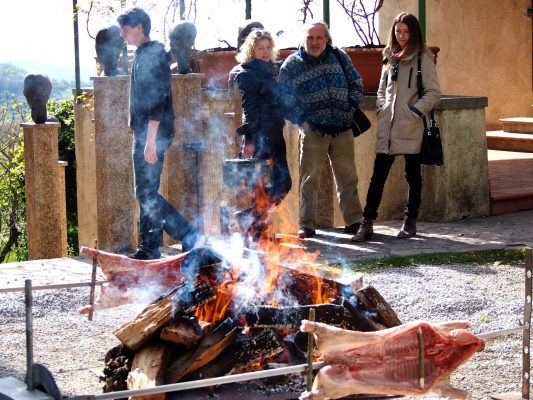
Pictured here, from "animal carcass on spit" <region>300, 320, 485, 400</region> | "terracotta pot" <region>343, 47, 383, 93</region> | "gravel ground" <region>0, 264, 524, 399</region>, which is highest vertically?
"terracotta pot" <region>343, 47, 383, 93</region>

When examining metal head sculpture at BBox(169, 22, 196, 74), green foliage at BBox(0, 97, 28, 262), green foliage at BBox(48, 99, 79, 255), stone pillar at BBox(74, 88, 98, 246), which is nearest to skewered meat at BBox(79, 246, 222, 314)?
metal head sculpture at BBox(169, 22, 196, 74)

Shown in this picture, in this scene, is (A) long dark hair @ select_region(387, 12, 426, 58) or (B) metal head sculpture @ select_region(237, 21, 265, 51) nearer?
(A) long dark hair @ select_region(387, 12, 426, 58)

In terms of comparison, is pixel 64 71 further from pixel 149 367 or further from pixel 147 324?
pixel 149 367

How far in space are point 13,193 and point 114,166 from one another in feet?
25.1

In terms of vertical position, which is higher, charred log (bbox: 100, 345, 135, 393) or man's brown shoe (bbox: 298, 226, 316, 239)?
man's brown shoe (bbox: 298, 226, 316, 239)

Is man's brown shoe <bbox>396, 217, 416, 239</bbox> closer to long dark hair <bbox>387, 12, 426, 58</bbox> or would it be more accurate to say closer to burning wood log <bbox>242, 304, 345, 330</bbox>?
long dark hair <bbox>387, 12, 426, 58</bbox>

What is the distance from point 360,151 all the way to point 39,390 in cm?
700

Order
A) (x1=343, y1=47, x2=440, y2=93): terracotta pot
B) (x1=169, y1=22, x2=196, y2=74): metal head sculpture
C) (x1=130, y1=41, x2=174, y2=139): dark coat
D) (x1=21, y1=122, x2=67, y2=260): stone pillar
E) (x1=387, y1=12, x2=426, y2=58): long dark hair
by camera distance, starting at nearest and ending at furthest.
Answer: (x1=130, y1=41, x2=174, y2=139): dark coat → (x1=387, y1=12, x2=426, y2=58): long dark hair → (x1=169, y1=22, x2=196, y2=74): metal head sculpture → (x1=343, y1=47, x2=440, y2=93): terracotta pot → (x1=21, y1=122, x2=67, y2=260): stone pillar

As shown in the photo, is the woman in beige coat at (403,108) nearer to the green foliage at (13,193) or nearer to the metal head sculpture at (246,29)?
the metal head sculpture at (246,29)

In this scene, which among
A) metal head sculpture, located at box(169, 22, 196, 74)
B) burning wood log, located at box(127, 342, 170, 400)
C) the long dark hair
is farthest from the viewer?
metal head sculpture, located at box(169, 22, 196, 74)

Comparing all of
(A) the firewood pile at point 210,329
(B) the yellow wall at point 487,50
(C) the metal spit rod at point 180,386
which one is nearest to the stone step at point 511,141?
(B) the yellow wall at point 487,50

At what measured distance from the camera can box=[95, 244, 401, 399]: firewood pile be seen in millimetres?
4574

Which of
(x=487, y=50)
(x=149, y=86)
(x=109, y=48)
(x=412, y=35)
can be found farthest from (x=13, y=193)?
(x=412, y=35)

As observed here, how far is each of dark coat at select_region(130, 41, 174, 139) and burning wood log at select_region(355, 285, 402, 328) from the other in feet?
10.3
